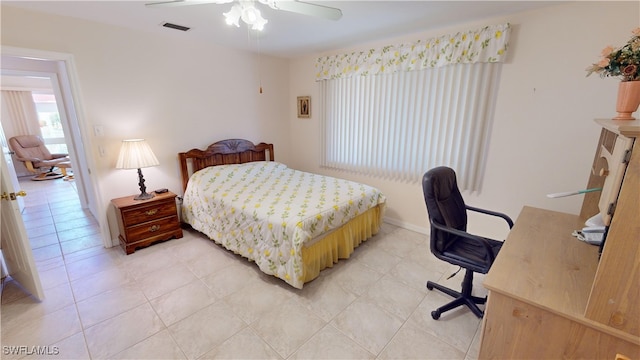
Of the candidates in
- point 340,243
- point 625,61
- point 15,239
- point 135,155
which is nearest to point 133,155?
point 135,155

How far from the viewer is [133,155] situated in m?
2.70

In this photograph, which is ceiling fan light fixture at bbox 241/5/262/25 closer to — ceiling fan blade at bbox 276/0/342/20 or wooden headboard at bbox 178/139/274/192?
ceiling fan blade at bbox 276/0/342/20

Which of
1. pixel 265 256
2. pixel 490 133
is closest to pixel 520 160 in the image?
pixel 490 133

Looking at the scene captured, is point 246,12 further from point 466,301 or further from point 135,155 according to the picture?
point 466,301

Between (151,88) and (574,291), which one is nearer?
(574,291)

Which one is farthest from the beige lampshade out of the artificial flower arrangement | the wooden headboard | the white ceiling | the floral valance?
the artificial flower arrangement

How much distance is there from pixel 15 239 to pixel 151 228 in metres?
1.03

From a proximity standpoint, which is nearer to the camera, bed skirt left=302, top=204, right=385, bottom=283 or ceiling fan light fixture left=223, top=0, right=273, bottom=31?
ceiling fan light fixture left=223, top=0, right=273, bottom=31

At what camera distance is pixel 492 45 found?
2.42m

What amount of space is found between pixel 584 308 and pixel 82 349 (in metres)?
2.70

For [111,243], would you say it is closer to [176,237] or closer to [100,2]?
[176,237]

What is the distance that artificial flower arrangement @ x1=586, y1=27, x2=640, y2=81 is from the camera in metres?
1.17

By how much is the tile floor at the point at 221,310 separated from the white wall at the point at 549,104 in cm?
109

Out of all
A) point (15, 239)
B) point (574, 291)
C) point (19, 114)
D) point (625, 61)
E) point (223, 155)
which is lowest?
point (15, 239)
